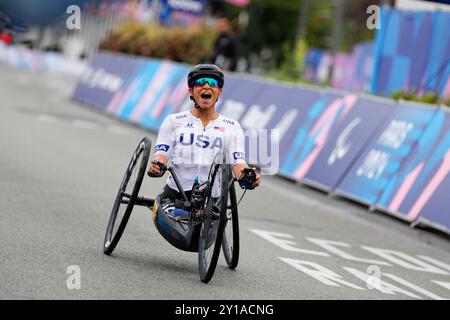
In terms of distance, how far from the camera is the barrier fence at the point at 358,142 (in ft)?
48.3

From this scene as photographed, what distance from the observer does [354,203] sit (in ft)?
54.4

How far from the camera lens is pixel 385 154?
16.0 metres

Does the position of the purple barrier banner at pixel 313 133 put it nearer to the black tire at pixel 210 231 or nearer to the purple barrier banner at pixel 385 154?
the purple barrier banner at pixel 385 154

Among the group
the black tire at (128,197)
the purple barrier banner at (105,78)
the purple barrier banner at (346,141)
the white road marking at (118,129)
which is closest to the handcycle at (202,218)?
the black tire at (128,197)

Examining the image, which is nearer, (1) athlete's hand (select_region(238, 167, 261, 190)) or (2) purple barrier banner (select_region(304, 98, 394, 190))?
(1) athlete's hand (select_region(238, 167, 261, 190))

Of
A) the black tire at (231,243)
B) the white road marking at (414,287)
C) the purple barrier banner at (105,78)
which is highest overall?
the black tire at (231,243)

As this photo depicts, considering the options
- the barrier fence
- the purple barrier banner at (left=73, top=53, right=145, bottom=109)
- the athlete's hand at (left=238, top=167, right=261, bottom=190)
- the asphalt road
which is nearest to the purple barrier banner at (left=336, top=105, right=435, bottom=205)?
the barrier fence

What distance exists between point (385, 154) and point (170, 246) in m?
6.08

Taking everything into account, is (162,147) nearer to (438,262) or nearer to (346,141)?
(438,262)

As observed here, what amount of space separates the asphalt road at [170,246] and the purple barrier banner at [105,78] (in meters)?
11.0

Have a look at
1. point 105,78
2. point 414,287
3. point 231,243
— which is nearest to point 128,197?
point 231,243

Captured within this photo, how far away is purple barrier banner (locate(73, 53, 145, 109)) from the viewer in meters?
30.6

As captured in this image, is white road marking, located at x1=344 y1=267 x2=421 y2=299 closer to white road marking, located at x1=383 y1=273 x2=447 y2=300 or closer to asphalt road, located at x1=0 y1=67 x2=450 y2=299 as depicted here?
asphalt road, located at x1=0 y1=67 x2=450 y2=299

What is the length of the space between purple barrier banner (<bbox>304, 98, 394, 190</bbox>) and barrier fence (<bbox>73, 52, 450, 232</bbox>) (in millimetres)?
14
